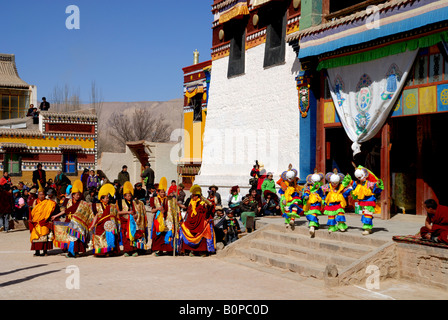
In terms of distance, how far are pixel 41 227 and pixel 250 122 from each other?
7.87 m

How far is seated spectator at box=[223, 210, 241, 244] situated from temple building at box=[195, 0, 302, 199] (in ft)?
10.2

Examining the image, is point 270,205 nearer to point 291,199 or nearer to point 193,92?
→ point 291,199

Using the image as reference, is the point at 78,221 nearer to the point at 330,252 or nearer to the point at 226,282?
the point at 226,282

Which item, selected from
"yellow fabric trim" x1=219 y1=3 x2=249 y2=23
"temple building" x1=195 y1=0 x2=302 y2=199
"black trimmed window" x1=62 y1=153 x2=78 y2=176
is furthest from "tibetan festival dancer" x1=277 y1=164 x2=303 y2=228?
"black trimmed window" x1=62 y1=153 x2=78 y2=176

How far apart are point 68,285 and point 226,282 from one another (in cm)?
256

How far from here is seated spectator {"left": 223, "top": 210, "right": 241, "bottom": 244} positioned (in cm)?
1291

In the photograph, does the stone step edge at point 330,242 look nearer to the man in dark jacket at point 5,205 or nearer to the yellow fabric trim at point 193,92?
the man in dark jacket at point 5,205

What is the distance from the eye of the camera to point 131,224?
12250 mm

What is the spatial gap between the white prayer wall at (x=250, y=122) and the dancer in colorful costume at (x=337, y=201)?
5.04 m

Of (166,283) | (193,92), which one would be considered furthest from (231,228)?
(193,92)

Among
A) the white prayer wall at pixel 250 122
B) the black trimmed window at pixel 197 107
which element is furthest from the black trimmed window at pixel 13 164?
the white prayer wall at pixel 250 122

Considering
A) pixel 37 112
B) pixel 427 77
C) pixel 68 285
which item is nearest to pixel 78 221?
pixel 68 285

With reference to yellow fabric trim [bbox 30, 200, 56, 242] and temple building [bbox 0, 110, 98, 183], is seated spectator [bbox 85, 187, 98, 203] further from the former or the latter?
temple building [bbox 0, 110, 98, 183]

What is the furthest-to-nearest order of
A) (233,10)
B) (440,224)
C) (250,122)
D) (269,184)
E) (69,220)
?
(233,10), (250,122), (269,184), (69,220), (440,224)
